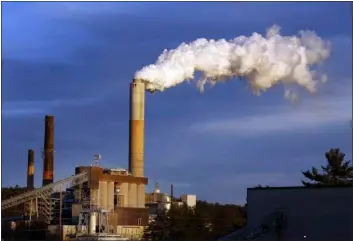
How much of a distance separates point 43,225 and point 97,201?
24.4 feet

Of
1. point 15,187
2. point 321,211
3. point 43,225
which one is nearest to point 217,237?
point 321,211

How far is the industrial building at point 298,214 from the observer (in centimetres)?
5344

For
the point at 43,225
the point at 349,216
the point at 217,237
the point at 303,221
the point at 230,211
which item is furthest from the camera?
the point at 43,225

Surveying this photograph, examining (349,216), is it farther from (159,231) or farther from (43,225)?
(43,225)

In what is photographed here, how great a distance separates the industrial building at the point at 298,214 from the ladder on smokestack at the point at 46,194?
28500 mm

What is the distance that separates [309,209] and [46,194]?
36.6 m

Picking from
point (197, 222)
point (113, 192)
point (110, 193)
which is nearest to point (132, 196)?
point (113, 192)

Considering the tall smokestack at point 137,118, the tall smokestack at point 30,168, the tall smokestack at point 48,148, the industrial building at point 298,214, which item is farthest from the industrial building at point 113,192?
the industrial building at point 298,214

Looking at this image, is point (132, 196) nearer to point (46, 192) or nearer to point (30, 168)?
point (46, 192)

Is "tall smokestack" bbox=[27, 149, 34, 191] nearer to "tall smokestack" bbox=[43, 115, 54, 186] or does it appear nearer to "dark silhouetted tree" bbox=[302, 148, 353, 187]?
"tall smokestack" bbox=[43, 115, 54, 186]

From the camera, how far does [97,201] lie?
8350 centimetres

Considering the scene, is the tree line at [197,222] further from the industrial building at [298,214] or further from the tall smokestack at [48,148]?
the tall smokestack at [48,148]

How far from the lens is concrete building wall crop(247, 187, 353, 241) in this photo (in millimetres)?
53250

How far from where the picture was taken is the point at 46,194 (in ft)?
273
